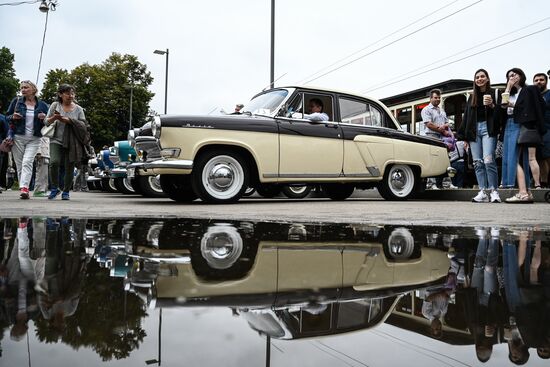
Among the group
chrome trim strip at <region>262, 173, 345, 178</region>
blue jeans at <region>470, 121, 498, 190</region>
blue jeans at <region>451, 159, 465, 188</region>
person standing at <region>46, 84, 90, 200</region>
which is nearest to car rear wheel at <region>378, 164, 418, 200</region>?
chrome trim strip at <region>262, 173, 345, 178</region>

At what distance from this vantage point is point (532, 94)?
6340mm

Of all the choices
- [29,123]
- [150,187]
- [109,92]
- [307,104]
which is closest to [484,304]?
[307,104]

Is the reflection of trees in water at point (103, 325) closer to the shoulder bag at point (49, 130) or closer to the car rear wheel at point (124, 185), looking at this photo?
the shoulder bag at point (49, 130)

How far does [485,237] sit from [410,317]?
5.49 feet

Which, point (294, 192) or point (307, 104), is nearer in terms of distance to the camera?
point (307, 104)

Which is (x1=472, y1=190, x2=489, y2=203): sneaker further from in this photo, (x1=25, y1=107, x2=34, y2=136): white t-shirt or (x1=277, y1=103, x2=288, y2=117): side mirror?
(x1=25, y1=107, x2=34, y2=136): white t-shirt

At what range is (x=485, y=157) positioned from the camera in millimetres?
6840

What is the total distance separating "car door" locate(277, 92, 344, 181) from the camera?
671 centimetres

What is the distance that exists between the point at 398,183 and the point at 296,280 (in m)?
7.15

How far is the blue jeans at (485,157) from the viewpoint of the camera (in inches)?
267

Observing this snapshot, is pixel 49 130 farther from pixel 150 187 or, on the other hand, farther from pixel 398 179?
pixel 398 179

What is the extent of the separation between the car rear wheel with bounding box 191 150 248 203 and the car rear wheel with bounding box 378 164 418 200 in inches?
110

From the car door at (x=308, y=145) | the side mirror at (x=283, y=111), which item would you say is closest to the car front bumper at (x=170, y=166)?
the car door at (x=308, y=145)

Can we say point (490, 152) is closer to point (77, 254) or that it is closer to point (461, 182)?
point (461, 182)
